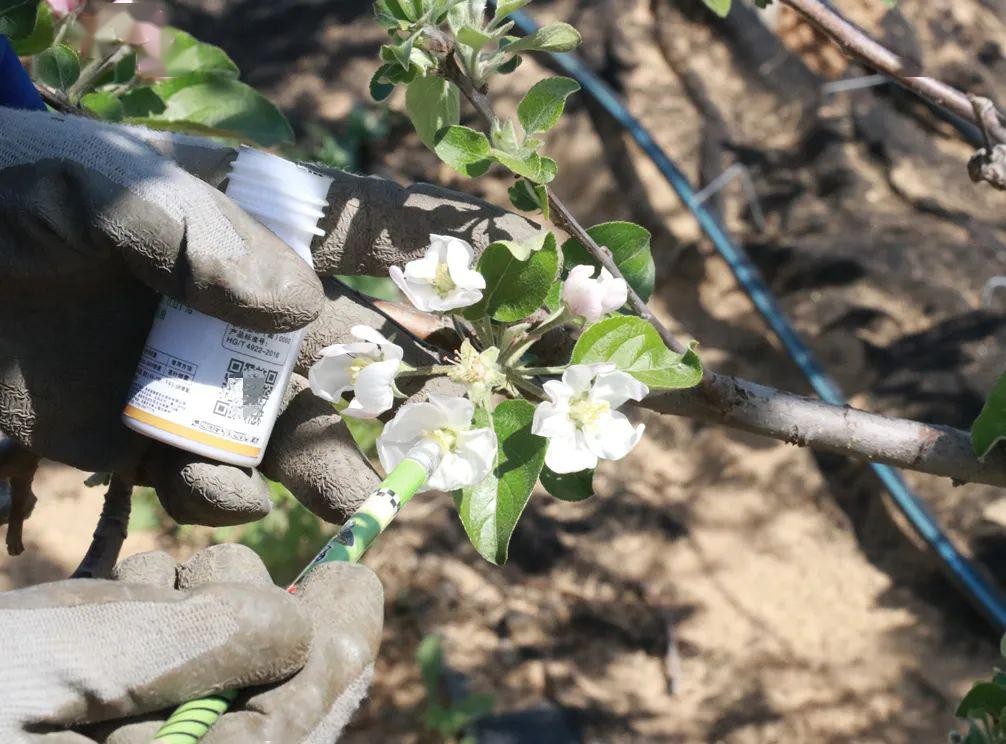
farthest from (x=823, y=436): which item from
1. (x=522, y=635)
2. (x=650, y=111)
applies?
(x=650, y=111)

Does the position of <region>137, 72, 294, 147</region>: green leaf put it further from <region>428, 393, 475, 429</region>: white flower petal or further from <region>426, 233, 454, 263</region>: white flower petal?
<region>428, 393, 475, 429</region>: white flower petal

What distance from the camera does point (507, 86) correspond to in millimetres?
4379

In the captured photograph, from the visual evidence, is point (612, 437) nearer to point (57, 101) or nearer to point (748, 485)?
point (57, 101)

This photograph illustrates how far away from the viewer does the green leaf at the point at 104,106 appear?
1.82 m

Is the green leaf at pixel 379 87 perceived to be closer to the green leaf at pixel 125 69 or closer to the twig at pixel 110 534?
the green leaf at pixel 125 69

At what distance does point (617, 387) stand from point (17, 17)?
1005 mm

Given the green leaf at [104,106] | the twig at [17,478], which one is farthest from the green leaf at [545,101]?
the twig at [17,478]

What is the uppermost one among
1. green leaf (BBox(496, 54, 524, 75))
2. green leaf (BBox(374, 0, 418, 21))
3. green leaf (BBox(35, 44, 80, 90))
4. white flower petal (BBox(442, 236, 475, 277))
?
green leaf (BBox(374, 0, 418, 21))

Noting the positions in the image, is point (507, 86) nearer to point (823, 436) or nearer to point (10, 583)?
point (10, 583)

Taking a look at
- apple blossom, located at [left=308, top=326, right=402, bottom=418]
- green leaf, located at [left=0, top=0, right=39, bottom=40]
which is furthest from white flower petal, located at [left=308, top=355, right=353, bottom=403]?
green leaf, located at [left=0, top=0, right=39, bottom=40]

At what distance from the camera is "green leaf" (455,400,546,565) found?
1218 millimetres

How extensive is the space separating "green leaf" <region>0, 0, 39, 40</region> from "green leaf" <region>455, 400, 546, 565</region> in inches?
34.7

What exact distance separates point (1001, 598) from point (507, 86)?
8.79ft

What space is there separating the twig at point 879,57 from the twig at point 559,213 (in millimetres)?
799
